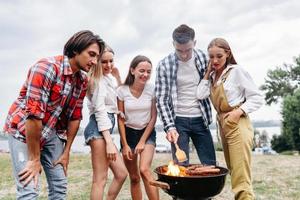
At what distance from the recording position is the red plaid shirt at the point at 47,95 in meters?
2.61

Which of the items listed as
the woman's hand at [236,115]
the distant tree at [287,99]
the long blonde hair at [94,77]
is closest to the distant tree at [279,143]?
the distant tree at [287,99]

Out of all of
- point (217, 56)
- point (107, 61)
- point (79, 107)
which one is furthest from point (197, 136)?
point (79, 107)

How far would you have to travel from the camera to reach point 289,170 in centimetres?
892

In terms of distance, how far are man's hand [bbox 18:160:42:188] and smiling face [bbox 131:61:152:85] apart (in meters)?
1.64

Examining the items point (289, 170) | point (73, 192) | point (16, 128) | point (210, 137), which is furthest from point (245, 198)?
point (289, 170)

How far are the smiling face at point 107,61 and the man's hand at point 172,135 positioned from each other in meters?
0.92

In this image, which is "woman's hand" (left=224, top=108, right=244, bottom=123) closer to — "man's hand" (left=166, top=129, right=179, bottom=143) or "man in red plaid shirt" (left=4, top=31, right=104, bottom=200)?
"man's hand" (left=166, top=129, right=179, bottom=143)

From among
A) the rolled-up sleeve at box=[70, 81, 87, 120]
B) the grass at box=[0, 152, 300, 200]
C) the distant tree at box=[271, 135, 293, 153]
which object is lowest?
the distant tree at box=[271, 135, 293, 153]

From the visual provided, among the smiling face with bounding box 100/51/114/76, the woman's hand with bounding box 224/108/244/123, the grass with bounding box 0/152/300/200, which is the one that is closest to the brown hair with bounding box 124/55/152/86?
the smiling face with bounding box 100/51/114/76

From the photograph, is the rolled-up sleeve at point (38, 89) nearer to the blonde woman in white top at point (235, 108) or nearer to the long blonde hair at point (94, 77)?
the long blonde hair at point (94, 77)

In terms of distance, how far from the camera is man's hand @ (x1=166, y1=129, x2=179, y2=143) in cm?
372

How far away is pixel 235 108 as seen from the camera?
3.58 m

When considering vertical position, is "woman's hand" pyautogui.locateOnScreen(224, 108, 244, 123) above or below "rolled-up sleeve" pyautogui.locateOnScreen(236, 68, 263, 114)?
below

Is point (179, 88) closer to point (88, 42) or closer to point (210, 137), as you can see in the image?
point (210, 137)
